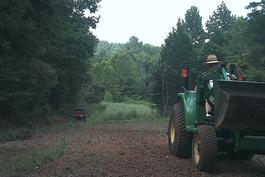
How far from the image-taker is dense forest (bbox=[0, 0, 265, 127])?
24.5m

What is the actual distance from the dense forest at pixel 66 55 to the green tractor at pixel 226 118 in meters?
1.98

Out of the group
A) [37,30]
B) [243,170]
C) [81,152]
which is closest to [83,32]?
[37,30]

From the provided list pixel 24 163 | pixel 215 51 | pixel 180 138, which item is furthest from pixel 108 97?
pixel 24 163

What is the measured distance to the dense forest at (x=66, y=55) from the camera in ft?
80.5

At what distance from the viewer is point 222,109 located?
30.4 ft

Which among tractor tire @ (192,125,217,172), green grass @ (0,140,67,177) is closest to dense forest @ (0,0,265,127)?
tractor tire @ (192,125,217,172)

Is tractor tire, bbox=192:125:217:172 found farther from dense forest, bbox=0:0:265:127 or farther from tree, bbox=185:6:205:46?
tree, bbox=185:6:205:46

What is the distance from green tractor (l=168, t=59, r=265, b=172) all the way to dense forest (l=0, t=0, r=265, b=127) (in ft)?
6.51

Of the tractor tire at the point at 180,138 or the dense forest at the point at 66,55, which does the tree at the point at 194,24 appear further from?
the tractor tire at the point at 180,138

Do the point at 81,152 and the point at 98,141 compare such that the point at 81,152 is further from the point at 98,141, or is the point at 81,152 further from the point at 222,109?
the point at 222,109

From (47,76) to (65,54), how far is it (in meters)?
10.8

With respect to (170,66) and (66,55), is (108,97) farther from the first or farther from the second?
(66,55)

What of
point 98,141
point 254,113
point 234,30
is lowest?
point 98,141

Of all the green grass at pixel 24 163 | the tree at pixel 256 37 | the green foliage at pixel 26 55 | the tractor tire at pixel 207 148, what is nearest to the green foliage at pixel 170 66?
the tree at pixel 256 37
